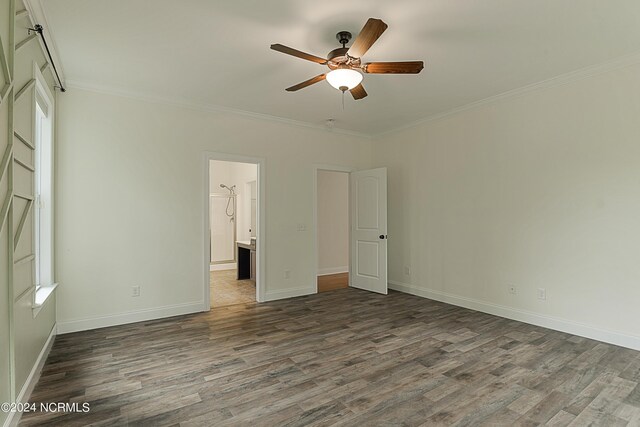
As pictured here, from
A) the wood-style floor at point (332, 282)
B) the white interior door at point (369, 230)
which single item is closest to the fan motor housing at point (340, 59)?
the white interior door at point (369, 230)

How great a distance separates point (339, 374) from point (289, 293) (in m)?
2.51

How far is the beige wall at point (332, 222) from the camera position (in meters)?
7.18

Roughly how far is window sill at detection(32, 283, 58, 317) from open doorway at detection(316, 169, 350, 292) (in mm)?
4574

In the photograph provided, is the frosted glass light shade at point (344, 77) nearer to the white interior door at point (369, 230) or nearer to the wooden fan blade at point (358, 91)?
the wooden fan blade at point (358, 91)

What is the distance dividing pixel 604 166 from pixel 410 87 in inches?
81.7

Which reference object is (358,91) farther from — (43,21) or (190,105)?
(43,21)

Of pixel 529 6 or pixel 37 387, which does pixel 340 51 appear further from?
pixel 37 387

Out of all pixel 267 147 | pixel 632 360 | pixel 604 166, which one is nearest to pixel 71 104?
pixel 267 147

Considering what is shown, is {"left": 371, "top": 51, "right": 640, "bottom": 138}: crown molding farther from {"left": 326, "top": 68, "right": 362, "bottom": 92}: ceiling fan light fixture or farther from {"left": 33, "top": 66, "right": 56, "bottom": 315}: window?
{"left": 33, "top": 66, "right": 56, "bottom": 315}: window

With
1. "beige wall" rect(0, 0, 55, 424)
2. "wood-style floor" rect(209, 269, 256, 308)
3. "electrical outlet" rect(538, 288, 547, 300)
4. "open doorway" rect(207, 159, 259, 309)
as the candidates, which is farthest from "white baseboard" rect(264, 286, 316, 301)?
"electrical outlet" rect(538, 288, 547, 300)

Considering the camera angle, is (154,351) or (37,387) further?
(154,351)

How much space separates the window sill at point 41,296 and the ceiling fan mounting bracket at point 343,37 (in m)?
3.19

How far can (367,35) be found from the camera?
221cm

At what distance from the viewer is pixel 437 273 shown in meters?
4.87
